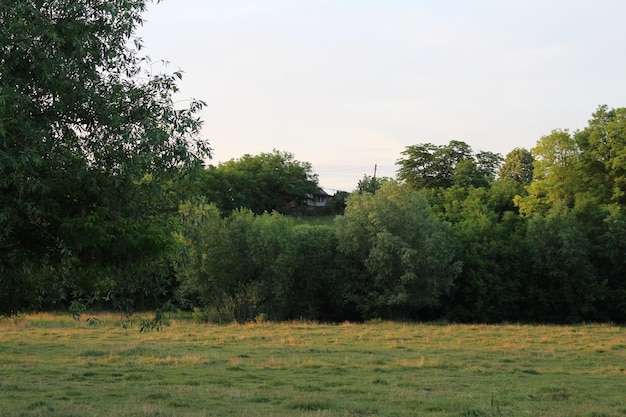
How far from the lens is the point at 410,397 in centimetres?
1639

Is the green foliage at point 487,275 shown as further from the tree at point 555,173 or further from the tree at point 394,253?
the tree at point 555,173

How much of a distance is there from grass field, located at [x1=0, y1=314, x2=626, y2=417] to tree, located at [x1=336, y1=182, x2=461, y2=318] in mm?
14525

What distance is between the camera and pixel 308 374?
20922 millimetres

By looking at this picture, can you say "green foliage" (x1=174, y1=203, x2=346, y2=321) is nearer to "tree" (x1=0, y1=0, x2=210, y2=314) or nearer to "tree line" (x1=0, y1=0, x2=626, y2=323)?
"tree line" (x1=0, y1=0, x2=626, y2=323)

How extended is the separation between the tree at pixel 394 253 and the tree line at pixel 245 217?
0.15 metres

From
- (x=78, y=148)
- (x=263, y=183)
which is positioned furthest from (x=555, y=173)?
(x=78, y=148)

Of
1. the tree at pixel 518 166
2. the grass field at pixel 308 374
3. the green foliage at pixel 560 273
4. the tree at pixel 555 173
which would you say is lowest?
the grass field at pixel 308 374

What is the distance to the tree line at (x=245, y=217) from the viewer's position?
400 inches

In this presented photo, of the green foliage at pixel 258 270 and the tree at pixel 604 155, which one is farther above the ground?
the tree at pixel 604 155

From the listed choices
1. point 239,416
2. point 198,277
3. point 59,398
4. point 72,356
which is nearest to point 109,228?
point 239,416

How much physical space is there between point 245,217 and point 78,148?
43.5 meters

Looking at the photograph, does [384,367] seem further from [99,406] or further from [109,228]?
[109,228]

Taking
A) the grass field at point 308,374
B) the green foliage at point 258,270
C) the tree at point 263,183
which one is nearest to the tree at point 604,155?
the green foliage at point 258,270

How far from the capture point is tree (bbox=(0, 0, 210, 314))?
9688mm
